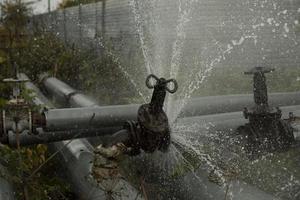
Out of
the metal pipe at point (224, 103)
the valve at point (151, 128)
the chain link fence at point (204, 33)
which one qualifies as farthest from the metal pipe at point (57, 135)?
the chain link fence at point (204, 33)

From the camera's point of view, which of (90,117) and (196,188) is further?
(90,117)

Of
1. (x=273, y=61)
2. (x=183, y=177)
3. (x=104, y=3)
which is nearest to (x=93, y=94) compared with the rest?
(x=104, y=3)

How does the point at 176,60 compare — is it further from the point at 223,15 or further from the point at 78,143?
the point at 78,143

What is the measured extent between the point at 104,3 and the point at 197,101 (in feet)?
25.2

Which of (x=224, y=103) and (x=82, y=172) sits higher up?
(x=224, y=103)

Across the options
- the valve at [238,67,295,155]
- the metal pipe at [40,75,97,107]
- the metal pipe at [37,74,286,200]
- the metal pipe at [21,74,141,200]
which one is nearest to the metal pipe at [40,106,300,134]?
the metal pipe at [37,74,286,200]

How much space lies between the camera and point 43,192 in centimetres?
396

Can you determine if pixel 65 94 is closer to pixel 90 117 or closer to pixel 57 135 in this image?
pixel 57 135

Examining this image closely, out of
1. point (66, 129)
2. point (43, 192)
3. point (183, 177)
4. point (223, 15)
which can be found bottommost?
point (43, 192)

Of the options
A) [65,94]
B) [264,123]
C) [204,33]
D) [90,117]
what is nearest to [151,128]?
[90,117]

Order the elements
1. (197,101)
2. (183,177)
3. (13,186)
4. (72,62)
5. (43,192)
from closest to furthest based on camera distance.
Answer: (183,177) → (13,186) → (43,192) → (197,101) → (72,62)

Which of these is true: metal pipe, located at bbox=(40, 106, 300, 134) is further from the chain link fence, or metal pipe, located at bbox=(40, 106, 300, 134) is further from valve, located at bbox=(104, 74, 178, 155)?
the chain link fence

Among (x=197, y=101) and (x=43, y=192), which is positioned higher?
(x=197, y=101)

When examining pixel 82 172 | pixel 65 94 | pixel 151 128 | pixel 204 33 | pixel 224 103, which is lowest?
pixel 82 172
